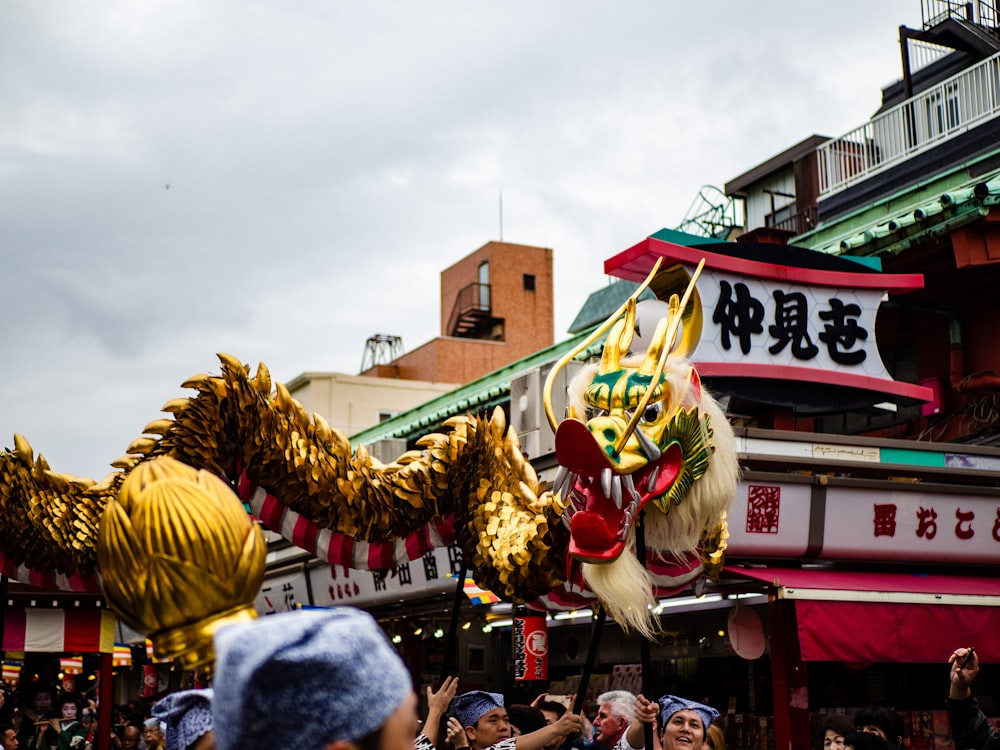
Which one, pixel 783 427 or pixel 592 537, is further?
pixel 783 427

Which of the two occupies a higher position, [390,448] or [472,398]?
[472,398]

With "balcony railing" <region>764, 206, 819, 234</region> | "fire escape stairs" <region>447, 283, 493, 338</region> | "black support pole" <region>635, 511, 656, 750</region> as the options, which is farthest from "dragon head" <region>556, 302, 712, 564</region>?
"fire escape stairs" <region>447, 283, 493, 338</region>

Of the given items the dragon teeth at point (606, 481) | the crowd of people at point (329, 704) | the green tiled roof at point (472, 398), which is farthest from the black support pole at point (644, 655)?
the green tiled roof at point (472, 398)

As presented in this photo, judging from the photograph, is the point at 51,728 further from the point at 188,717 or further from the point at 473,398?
the point at 188,717

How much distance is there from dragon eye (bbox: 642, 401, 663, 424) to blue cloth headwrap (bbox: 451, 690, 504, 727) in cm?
190

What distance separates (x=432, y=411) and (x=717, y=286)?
28.3 feet

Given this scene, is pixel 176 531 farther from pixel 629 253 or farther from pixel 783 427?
pixel 783 427

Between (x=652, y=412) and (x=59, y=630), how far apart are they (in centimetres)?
786

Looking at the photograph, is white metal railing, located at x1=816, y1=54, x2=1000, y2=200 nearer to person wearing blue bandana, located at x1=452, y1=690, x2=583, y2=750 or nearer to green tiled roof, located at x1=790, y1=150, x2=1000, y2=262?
green tiled roof, located at x1=790, y1=150, x2=1000, y2=262

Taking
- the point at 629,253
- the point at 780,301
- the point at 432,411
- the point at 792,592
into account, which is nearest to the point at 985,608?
the point at 792,592

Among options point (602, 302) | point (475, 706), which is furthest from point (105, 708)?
point (602, 302)

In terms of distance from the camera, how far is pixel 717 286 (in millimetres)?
10711

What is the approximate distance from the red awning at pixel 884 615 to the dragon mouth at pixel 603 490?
130 inches

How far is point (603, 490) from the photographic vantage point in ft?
23.0
